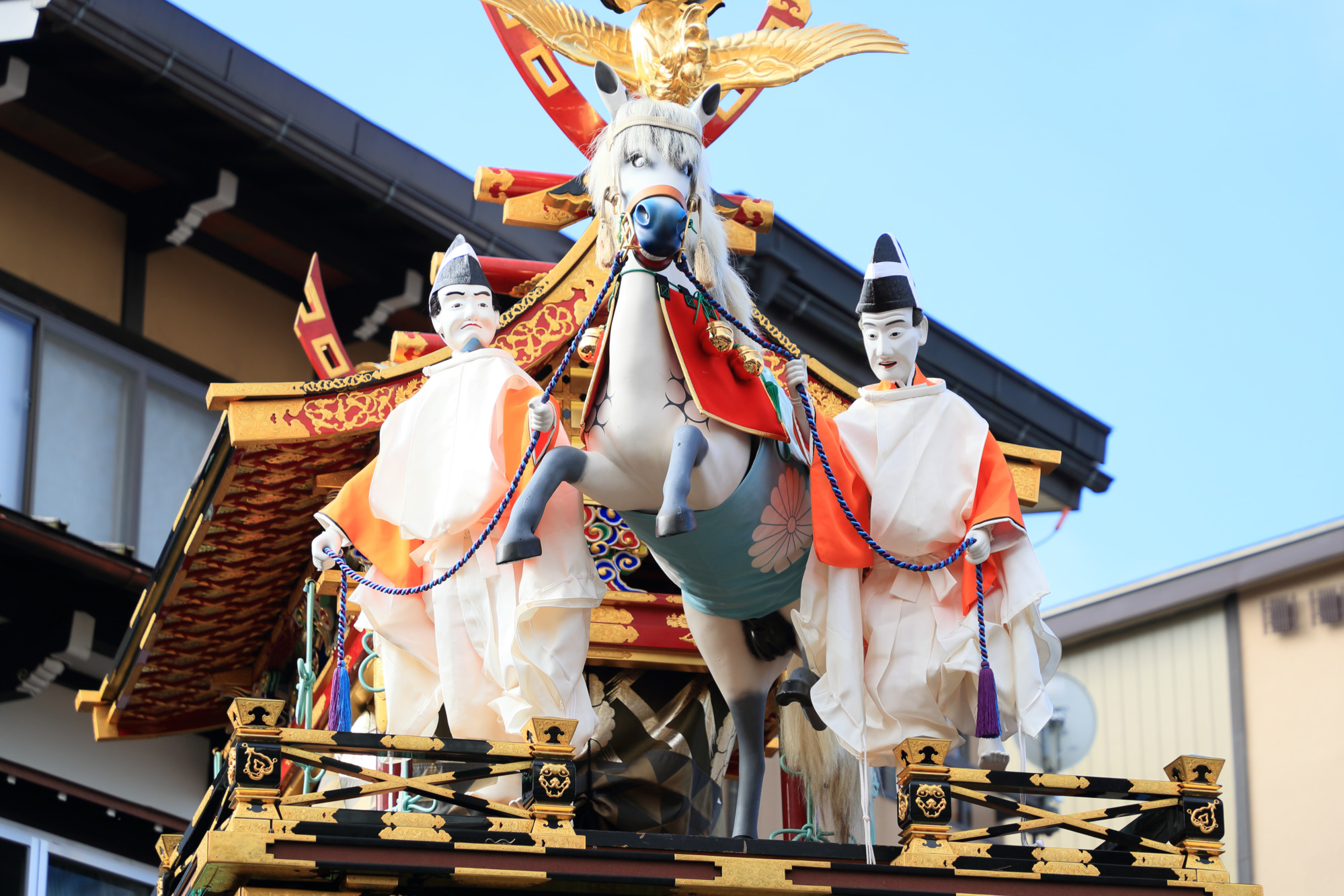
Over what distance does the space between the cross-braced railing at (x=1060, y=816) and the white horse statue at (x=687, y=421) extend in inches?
38.4

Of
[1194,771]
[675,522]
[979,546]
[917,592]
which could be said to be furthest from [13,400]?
[1194,771]

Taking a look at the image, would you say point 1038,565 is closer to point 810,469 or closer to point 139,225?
point 810,469

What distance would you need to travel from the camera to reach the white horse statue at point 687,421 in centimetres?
714

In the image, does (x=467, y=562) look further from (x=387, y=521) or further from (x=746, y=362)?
(x=746, y=362)

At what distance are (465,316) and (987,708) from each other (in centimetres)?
260

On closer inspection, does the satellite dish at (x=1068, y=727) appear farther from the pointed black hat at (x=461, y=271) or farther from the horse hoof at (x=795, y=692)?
the pointed black hat at (x=461, y=271)

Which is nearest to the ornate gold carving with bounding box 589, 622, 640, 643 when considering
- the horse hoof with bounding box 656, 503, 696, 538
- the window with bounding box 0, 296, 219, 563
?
the horse hoof with bounding box 656, 503, 696, 538

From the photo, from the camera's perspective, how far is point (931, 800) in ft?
21.9

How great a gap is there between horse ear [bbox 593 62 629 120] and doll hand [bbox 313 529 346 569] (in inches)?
74.8

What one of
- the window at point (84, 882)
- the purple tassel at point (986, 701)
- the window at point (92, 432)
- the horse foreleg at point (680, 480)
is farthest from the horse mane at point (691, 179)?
the window at point (92, 432)

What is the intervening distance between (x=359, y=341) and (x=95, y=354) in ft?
6.10

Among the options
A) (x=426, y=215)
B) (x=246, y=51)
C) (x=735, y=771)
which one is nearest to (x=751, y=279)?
(x=426, y=215)

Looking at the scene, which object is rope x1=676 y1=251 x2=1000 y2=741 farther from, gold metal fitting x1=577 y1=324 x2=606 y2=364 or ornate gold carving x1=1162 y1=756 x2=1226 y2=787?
ornate gold carving x1=1162 y1=756 x2=1226 y2=787

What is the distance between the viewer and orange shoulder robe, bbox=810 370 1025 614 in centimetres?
738
